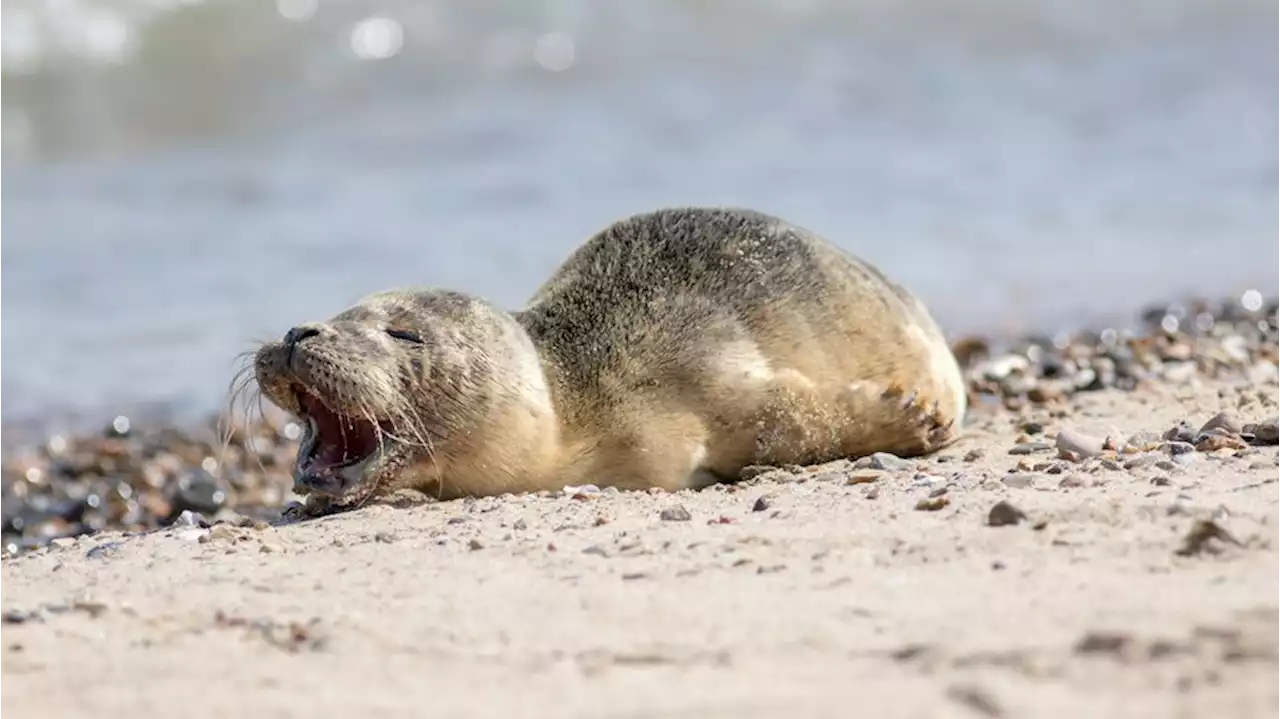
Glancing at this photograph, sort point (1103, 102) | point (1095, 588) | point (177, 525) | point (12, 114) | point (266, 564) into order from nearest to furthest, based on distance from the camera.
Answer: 1. point (1095, 588)
2. point (266, 564)
3. point (177, 525)
4. point (1103, 102)
5. point (12, 114)

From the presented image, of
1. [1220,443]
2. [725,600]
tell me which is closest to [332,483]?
[725,600]

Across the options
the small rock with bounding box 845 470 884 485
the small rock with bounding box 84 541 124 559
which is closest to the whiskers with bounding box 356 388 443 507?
the small rock with bounding box 84 541 124 559

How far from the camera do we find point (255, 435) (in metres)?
8.19

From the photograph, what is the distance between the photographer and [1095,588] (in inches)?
133

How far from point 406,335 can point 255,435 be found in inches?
123

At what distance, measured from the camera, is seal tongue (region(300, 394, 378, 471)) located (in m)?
5.07

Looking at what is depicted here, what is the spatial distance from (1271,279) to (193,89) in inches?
399

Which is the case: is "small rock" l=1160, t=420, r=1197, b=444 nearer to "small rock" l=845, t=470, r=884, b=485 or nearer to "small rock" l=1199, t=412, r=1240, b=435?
"small rock" l=1199, t=412, r=1240, b=435

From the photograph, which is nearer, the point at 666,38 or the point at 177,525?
the point at 177,525

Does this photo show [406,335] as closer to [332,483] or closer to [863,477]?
[332,483]

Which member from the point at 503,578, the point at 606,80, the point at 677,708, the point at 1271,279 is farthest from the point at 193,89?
the point at 677,708

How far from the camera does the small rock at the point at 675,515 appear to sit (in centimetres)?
439

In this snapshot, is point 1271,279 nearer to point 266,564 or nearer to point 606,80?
point 266,564

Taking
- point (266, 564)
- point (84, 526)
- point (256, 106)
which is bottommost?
point (84, 526)
